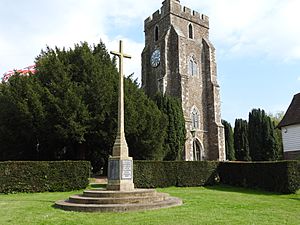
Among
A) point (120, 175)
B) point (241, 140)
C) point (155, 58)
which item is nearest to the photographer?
point (120, 175)

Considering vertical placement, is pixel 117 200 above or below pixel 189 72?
below

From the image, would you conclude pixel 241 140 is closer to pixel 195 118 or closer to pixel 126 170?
pixel 195 118

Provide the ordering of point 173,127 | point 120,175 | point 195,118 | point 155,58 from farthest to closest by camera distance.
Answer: point 155,58 → point 195,118 → point 173,127 → point 120,175

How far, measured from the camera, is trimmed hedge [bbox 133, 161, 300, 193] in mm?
17891

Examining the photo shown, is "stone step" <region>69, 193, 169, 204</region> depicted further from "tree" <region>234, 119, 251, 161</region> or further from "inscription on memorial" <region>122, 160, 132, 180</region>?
"tree" <region>234, 119, 251, 161</region>

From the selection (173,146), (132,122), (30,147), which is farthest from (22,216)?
(173,146)

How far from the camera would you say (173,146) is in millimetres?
30547

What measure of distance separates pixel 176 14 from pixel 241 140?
20873 millimetres

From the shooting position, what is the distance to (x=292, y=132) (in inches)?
1078

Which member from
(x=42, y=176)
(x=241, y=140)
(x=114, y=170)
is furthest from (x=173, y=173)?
(x=241, y=140)

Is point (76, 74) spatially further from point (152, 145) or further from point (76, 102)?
point (152, 145)

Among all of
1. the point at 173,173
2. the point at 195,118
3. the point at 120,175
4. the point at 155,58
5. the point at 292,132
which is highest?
the point at 155,58

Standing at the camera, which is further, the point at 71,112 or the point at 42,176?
the point at 71,112

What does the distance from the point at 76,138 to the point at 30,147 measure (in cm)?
478
